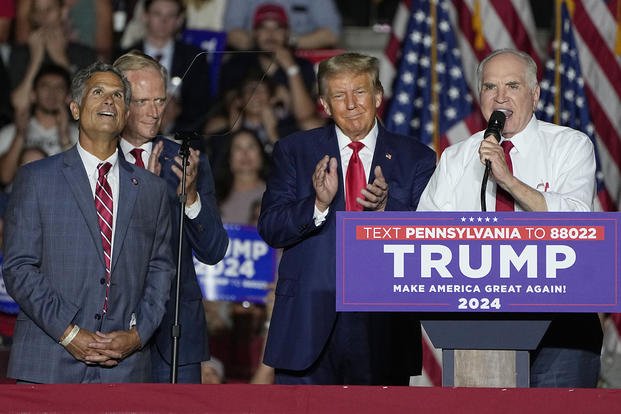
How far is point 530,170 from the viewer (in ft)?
12.8

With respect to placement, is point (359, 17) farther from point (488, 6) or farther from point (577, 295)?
point (577, 295)

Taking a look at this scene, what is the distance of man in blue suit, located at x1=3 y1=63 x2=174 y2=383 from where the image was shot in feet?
12.3

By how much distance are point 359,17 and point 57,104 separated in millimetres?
1910

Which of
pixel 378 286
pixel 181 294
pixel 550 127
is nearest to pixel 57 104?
pixel 181 294

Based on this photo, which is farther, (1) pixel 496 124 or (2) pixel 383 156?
(2) pixel 383 156

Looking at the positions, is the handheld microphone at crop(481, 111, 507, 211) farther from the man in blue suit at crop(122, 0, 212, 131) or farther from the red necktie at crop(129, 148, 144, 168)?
→ the man in blue suit at crop(122, 0, 212, 131)

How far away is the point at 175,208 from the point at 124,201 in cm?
52

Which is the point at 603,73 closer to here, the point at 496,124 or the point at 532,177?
the point at 532,177

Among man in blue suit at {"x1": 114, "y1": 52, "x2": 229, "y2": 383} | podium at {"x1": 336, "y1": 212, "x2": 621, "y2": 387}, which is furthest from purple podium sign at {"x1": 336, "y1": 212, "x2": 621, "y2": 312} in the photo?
man in blue suit at {"x1": 114, "y1": 52, "x2": 229, "y2": 383}

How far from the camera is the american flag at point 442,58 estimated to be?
7.41 m

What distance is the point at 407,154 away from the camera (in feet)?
14.2

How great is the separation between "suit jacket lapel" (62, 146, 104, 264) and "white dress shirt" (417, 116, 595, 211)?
3.21 feet

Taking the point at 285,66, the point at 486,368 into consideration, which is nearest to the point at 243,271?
the point at 285,66

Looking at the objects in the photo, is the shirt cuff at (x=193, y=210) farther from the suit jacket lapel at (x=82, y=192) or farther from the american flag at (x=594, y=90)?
the american flag at (x=594, y=90)
